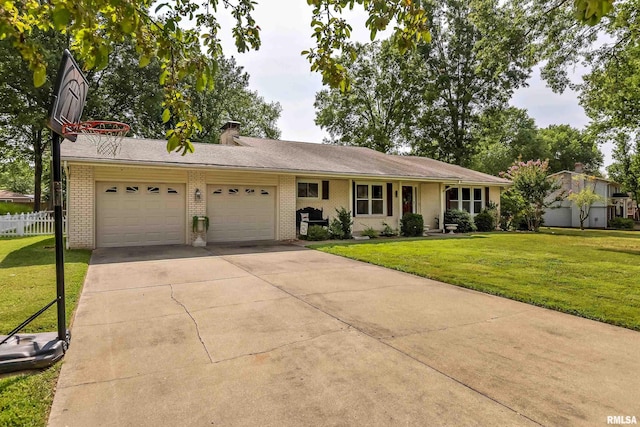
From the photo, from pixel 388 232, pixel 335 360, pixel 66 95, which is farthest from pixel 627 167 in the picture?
pixel 66 95

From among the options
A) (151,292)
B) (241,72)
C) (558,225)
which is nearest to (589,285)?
(151,292)

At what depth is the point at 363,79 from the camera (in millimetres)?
32312

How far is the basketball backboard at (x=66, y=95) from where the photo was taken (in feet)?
11.1

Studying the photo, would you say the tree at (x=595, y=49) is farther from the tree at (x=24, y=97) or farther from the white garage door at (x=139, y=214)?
the tree at (x=24, y=97)

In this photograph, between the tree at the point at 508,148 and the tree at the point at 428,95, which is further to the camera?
the tree at the point at 508,148

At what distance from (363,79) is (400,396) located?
107 feet

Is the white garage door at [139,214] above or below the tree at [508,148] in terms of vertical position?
below

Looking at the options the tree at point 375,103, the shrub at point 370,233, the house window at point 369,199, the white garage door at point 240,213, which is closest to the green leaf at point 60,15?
the white garage door at point 240,213

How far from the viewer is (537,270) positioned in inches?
307

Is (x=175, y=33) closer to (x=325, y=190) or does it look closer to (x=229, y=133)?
(x=325, y=190)

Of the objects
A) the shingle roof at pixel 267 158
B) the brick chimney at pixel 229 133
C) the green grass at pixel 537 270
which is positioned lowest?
the green grass at pixel 537 270

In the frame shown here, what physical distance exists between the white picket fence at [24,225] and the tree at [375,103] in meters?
22.9

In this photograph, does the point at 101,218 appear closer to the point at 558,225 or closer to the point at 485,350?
the point at 485,350

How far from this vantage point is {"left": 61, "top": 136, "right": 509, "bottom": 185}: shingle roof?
35.6ft
